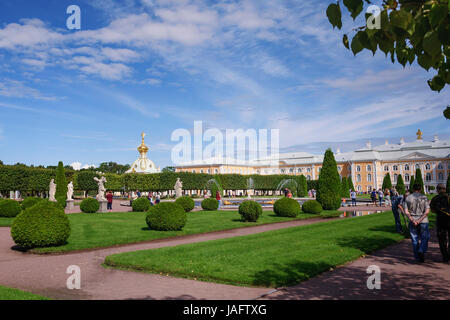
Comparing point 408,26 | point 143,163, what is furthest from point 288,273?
point 143,163

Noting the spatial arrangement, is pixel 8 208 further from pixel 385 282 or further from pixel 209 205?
pixel 385 282

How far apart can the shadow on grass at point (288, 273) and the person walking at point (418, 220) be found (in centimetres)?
200

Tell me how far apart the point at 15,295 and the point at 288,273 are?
4.40 meters

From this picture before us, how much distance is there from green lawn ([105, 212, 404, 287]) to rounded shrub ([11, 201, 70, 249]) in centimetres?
A: 269

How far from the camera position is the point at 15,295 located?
17.7 ft

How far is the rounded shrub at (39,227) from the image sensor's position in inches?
390

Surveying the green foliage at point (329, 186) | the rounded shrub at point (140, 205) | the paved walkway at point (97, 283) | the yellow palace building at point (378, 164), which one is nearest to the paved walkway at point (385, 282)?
the paved walkway at point (97, 283)

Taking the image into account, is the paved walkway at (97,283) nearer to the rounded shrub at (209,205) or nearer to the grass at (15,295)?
the grass at (15,295)

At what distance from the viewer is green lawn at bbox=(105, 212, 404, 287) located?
6359 millimetres

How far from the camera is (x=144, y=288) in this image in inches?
229

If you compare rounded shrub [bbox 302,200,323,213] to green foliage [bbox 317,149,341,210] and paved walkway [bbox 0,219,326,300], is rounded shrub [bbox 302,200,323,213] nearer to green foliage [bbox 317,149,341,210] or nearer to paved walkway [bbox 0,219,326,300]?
green foliage [bbox 317,149,341,210]

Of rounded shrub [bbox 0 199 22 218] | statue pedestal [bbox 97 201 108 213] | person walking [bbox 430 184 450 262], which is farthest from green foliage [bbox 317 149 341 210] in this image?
rounded shrub [bbox 0 199 22 218]

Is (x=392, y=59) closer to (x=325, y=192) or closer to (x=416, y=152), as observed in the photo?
(x=325, y=192)
